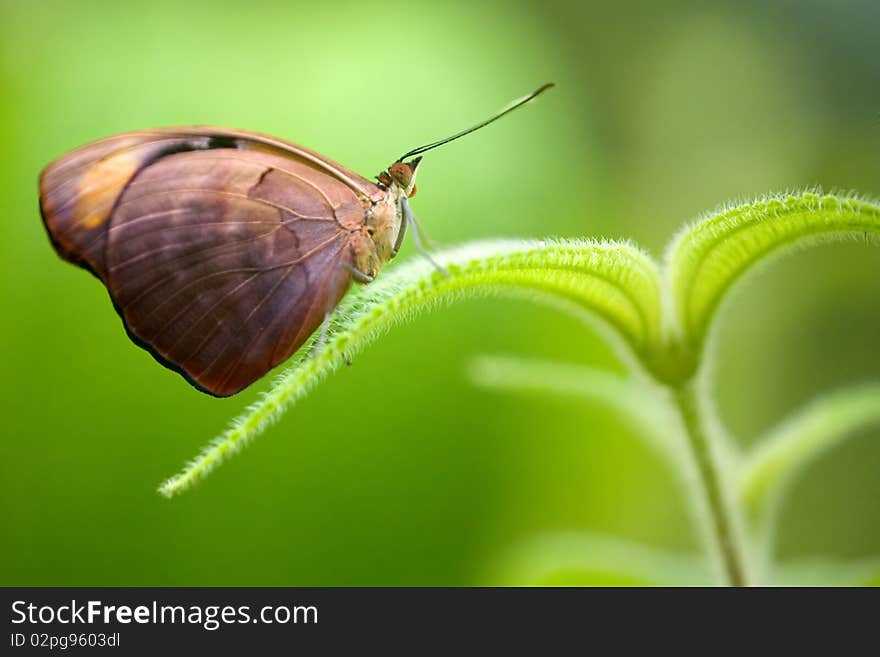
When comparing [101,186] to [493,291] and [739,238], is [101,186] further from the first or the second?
[739,238]

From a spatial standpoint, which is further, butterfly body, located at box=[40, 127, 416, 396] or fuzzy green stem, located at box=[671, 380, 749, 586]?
butterfly body, located at box=[40, 127, 416, 396]

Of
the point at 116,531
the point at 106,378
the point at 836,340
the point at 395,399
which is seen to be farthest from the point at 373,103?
the point at 836,340

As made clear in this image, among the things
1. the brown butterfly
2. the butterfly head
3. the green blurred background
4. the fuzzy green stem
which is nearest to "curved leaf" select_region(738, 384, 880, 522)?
the fuzzy green stem

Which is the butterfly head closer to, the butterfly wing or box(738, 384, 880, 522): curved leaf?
the butterfly wing

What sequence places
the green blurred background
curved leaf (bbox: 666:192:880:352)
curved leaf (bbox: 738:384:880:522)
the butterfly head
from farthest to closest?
the green blurred background → the butterfly head → curved leaf (bbox: 738:384:880:522) → curved leaf (bbox: 666:192:880:352)

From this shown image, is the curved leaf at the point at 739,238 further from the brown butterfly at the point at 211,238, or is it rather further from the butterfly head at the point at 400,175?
the butterfly head at the point at 400,175

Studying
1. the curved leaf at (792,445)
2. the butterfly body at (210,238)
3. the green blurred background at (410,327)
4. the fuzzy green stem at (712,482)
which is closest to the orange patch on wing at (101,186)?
the butterfly body at (210,238)
